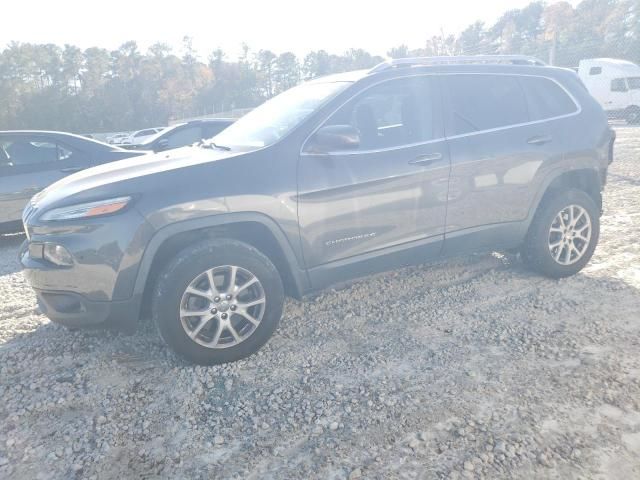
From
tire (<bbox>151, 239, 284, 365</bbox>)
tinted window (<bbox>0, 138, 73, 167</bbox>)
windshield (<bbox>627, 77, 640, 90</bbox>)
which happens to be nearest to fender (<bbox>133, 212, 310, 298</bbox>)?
tire (<bbox>151, 239, 284, 365</bbox>)

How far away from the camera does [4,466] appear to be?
7.67 feet

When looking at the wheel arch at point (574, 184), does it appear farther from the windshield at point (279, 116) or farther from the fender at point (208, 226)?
the fender at point (208, 226)

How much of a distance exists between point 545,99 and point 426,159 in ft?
→ 4.73

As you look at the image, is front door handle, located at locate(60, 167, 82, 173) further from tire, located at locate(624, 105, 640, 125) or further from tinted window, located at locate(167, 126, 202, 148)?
tire, located at locate(624, 105, 640, 125)

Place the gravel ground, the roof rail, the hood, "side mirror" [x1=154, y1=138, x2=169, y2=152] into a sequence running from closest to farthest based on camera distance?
the gravel ground
the hood
the roof rail
"side mirror" [x1=154, y1=138, x2=169, y2=152]

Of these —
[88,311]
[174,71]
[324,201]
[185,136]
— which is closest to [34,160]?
[185,136]

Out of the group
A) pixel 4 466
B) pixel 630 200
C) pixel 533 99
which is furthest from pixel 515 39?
pixel 4 466

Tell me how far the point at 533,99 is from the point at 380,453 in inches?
129

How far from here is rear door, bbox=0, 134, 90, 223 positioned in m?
6.12

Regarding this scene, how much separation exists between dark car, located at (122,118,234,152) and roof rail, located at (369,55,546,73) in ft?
16.8

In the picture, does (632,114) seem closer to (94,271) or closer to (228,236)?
A: (228,236)

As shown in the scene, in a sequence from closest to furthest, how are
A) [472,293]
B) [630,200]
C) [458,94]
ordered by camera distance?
[458,94] < [472,293] < [630,200]

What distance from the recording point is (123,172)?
326 centimetres

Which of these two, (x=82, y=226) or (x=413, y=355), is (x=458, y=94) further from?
(x=82, y=226)
